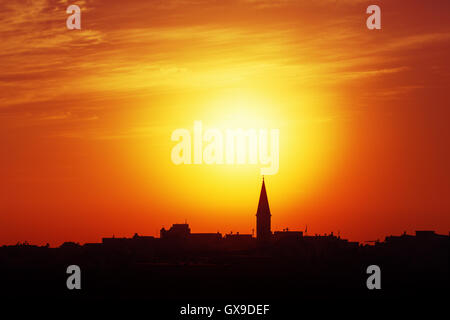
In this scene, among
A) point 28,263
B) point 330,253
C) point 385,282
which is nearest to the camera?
point 385,282

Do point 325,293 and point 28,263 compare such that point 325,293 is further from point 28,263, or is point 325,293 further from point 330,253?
point 28,263

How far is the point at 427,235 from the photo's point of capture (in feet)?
530
